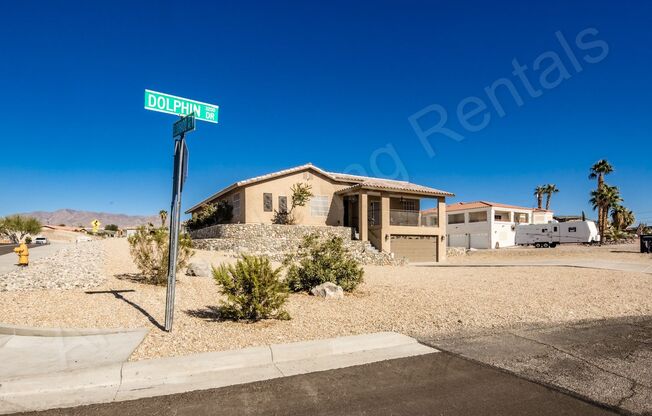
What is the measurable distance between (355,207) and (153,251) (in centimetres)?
2107

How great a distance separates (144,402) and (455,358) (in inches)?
153

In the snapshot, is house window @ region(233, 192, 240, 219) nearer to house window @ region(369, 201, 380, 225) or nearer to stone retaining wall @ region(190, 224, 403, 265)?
stone retaining wall @ region(190, 224, 403, 265)

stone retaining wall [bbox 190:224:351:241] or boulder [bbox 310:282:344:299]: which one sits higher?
stone retaining wall [bbox 190:224:351:241]

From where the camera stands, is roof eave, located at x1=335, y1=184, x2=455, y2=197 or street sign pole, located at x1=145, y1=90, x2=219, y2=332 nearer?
street sign pole, located at x1=145, y1=90, x2=219, y2=332

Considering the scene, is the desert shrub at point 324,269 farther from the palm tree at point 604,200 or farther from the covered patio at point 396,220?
the palm tree at point 604,200

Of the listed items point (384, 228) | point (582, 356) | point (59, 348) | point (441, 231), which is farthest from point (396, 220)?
point (59, 348)

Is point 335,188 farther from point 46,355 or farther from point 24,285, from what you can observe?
point 46,355

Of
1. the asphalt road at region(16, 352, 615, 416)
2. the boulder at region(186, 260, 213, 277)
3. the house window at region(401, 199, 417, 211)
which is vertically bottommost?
the asphalt road at region(16, 352, 615, 416)

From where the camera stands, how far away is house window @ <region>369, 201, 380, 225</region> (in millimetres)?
29172

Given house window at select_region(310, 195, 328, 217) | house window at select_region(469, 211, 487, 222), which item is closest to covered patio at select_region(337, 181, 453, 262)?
house window at select_region(310, 195, 328, 217)

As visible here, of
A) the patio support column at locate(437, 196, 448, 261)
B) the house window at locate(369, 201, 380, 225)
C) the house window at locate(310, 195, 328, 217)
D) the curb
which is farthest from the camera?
the patio support column at locate(437, 196, 448, 261)

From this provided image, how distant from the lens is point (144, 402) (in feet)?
13.5

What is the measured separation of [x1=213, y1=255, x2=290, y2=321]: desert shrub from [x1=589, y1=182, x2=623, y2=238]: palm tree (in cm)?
5362

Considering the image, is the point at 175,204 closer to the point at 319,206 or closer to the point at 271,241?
the point at 271,241
